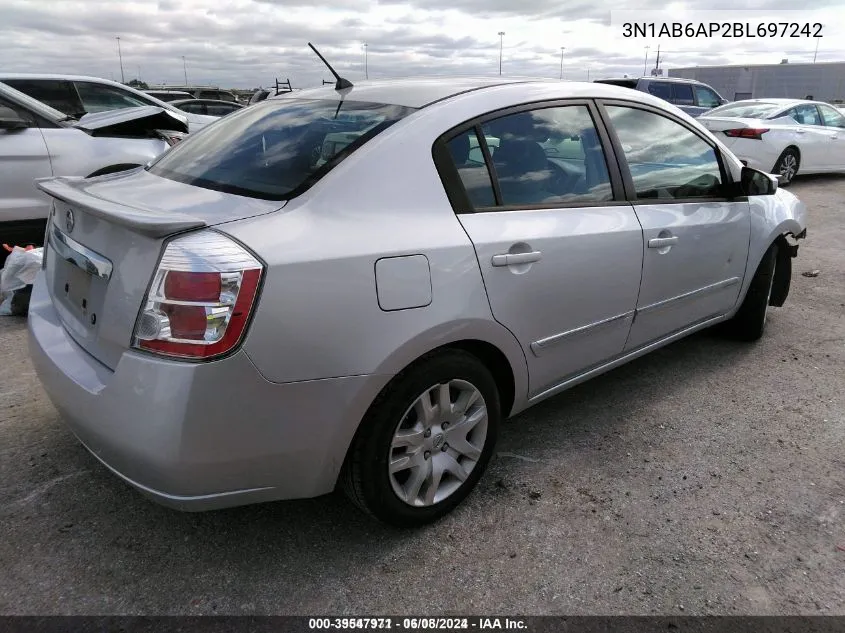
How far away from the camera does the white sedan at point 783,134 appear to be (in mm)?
10578

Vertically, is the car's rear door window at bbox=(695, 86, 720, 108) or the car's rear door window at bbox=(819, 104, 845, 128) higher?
the car's rear door window at bbox=(695, 86, 720, 108)

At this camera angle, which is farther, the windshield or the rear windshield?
the windshield

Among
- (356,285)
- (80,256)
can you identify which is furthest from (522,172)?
(80,256)

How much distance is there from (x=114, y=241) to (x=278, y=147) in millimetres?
720

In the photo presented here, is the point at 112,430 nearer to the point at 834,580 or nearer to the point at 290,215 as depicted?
the point at 290,215

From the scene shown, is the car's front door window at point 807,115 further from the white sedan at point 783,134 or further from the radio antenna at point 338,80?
the radio antenna at point 338,80

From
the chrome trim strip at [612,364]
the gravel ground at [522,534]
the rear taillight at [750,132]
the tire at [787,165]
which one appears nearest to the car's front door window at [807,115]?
the tire at [787,165]

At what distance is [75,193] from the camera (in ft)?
7.70

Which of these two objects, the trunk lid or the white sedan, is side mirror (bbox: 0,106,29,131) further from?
the white sedan

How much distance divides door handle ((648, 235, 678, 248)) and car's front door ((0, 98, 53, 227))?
479 centimetres

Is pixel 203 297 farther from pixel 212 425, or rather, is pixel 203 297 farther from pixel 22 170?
pixel 22 170

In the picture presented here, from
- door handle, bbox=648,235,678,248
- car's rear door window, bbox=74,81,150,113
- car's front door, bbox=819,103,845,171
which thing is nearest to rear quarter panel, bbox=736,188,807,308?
door handle, bbox=648,235,678,248

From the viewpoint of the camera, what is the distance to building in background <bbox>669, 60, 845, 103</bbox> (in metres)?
36.9

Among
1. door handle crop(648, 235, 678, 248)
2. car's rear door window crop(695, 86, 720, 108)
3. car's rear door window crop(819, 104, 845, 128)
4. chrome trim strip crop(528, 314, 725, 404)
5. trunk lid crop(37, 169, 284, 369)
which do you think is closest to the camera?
trunk lid crop(37, 169, 284, 369)
